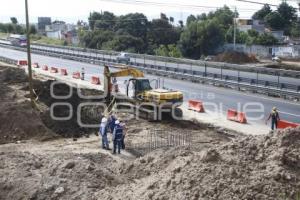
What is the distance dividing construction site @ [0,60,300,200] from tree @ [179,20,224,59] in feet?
224

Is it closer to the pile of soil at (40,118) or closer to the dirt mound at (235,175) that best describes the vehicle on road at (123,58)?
the pile of soil at (40,118)

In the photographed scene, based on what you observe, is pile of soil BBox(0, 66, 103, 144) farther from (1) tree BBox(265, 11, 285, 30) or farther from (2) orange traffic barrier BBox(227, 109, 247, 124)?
(1) tree BBox(265, 11, 285, 30)

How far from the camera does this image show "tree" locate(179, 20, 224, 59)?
91.1 m

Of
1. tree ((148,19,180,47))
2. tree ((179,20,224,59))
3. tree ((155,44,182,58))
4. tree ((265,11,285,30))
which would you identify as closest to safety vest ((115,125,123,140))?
tree ((155,44,182,58))

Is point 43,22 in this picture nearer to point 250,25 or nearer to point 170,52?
point 250,25

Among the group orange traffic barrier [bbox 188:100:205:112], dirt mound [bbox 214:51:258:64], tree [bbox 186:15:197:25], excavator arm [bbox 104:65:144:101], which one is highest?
tree [bbox 186:15:197:25]

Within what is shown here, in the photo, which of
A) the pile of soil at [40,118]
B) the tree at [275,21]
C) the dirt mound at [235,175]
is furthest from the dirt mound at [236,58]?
the dirt mound at [235,175]

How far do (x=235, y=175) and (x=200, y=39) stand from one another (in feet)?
266

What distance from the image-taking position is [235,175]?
11.3m

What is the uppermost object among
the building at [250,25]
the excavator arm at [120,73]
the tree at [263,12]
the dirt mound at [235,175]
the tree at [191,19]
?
the tree at [263,12]

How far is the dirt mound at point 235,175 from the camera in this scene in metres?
10.8

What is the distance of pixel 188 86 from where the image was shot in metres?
42.7

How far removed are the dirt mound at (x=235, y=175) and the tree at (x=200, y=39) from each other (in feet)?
261

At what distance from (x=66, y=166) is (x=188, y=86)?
2857 cm
